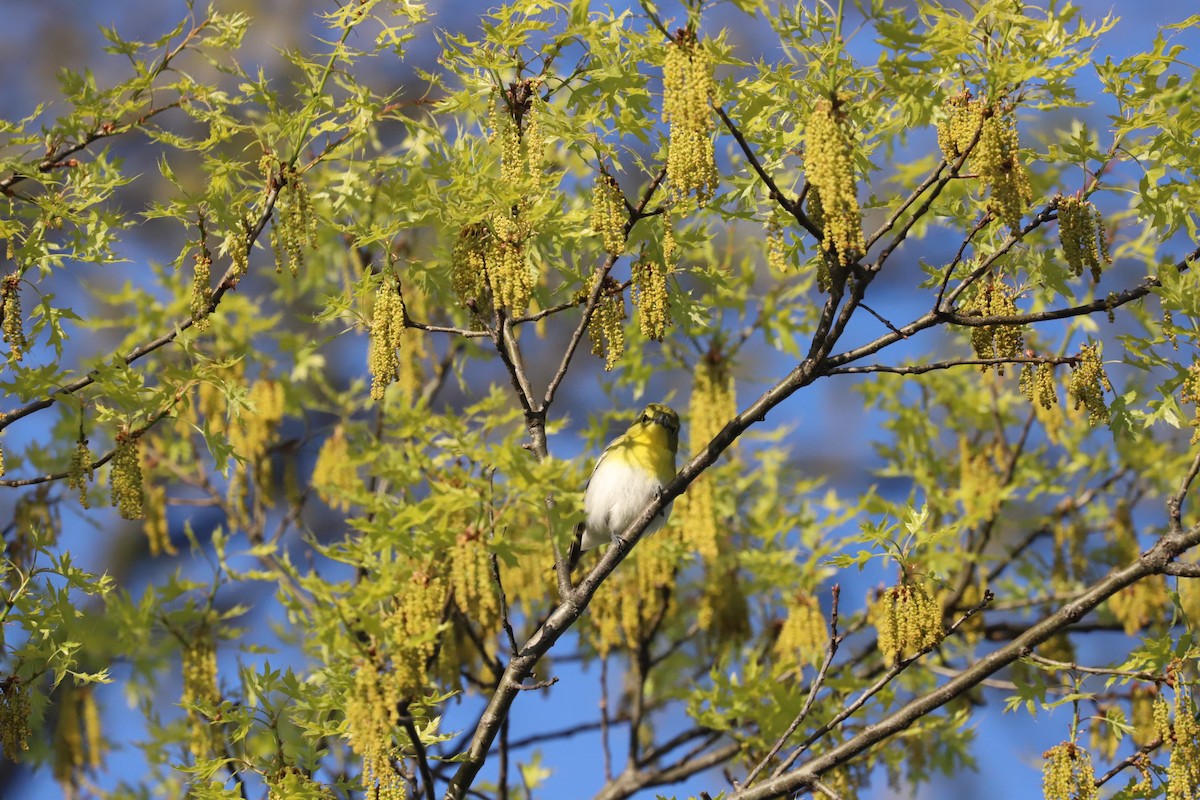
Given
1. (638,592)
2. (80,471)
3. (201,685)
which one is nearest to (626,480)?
(638,592)

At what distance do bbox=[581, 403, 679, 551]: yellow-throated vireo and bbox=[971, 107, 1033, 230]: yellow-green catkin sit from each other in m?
2.60

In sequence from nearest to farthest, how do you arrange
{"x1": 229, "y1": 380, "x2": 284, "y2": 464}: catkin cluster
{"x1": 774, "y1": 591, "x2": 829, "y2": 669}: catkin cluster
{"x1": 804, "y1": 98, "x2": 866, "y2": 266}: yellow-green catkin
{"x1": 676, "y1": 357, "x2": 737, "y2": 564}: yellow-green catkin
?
{"x1": 804, "y1": 98, "x2": 866, "y2": 266}: yellow-green catkin < {"x1": 676, "y1": 357, "x2": 737, "y2": 564}: yellow-green catkin < {"x1": 774, "y1": 591, "x2": 829, "y2": 669}: catkin cluster < {"x1": 229, "y1": 380, "x2": 284, "y2": 464}: catkin cluster

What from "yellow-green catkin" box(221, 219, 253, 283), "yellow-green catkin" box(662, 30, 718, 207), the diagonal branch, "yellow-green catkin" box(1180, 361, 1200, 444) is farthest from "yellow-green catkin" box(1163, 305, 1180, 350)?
"yellow-green catkin" box(221, 219, 253, 283)

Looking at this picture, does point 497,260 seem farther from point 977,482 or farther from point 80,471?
point 977,482

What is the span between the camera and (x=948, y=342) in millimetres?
10188

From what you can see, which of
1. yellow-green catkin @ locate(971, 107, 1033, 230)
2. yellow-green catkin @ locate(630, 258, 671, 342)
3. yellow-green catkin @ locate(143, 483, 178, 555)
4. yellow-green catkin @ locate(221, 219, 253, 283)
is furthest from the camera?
yellow-green catkin @ locate(143, 483, 178, 555)

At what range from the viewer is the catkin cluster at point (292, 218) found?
4180 mm

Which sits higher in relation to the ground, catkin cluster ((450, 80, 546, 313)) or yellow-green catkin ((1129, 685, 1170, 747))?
catkin cluster ((450, 80, 546, 313))

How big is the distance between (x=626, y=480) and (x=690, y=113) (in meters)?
2.88

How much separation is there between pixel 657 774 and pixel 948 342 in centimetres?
471

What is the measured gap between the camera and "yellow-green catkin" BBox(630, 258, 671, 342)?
397 centimetres

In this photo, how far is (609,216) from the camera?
12.8 ft

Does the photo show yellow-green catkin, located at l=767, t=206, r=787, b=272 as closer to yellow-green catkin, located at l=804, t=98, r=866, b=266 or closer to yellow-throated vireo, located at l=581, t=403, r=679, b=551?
yellow-green catkin, located at l=804, t=98, r=866, b=266

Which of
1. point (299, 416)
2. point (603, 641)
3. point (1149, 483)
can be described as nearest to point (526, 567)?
point (603, 641)
